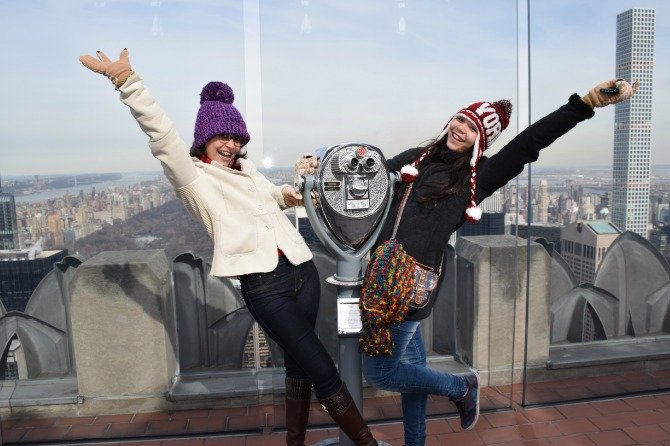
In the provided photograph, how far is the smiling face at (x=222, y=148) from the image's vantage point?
1.88 meters

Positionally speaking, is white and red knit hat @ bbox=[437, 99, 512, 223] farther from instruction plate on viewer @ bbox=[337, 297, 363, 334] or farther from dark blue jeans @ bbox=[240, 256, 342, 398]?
dark blue jeans @ bbox=[240, 256, 342, 398]

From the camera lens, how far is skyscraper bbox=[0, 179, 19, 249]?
2.59 metres

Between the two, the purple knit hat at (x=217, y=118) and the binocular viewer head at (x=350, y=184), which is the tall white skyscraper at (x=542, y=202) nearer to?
the binocular viewer head at (x=350, y=184)

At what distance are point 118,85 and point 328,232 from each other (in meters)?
0.77

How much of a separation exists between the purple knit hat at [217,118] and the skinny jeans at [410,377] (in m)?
0.88

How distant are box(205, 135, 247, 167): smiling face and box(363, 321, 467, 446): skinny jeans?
83 cm

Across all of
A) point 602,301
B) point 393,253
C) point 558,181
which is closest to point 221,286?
point 393,253

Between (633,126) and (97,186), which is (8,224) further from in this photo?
(633,126)

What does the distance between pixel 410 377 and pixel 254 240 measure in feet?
2.44

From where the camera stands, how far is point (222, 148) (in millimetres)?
1887

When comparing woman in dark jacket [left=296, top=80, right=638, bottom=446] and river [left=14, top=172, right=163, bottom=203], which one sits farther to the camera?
river [left=14, top=172, right=163, bottom=203]

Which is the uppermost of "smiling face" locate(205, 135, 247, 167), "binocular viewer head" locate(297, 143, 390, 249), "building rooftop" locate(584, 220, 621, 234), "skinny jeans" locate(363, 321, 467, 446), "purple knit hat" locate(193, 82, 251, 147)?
"purple knit hat" locate(193, 82, 251, 147)

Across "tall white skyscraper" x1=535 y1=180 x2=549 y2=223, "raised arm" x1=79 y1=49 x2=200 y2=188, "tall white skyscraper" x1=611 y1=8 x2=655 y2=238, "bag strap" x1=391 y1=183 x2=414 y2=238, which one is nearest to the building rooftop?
"tall white skyscraper" x1=611 y1=8 x2=655 y2=238

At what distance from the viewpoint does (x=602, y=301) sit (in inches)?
130
